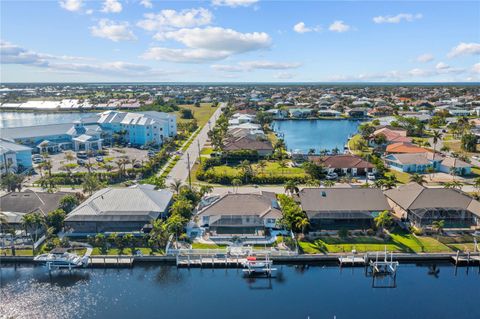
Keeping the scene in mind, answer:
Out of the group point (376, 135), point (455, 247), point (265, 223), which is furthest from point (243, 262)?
point (376, 135)

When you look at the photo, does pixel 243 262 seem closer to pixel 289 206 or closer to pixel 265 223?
pixel 265 223

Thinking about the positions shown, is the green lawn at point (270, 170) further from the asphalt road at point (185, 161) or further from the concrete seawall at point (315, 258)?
the concrete seawall at point (315, 258)

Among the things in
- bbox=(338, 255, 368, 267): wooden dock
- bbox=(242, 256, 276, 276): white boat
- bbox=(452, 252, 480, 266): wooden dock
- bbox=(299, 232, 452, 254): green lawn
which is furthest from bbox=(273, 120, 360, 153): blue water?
bbox=(242, 256, 276, 276): white boat

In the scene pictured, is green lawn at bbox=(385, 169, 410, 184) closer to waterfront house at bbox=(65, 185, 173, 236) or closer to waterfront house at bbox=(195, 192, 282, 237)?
waterfront house at bbox=(195, 192, 282, 237)

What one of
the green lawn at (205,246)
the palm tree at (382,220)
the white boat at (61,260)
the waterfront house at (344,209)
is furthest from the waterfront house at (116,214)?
the palm tree at (382,220)

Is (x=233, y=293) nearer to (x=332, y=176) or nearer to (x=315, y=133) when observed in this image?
(x=332, y=176)

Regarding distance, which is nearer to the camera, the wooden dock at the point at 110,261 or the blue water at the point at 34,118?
the wooden dock at the point at 110,261
